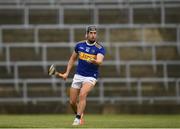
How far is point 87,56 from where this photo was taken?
16.5m

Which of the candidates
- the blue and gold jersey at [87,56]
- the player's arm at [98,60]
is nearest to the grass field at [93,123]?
the blue and gold jersey at [87,56]

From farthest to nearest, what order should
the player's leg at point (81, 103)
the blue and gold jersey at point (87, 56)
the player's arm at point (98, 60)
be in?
the blue and gold jersey at point (87, 56) → the player's arm at point (98, 60) → the player's leg at point (81, 103)

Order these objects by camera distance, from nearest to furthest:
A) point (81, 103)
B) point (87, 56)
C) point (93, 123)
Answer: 1. point (81, 103)
2. point (87, 56)
3. point (93, 123)

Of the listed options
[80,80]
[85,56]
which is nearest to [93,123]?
[80,80]

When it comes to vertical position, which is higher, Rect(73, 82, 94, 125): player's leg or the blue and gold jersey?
the blue and gold jersey

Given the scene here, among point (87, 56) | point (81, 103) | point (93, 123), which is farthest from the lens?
point (93, 123)

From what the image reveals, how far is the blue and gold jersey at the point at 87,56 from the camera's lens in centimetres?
1639

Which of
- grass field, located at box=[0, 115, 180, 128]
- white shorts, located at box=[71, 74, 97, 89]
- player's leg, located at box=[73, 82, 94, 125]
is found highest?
white shorts, located at box=[71, 74, 97, 89]

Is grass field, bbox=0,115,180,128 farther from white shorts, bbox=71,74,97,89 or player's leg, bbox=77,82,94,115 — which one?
white shorts, bbox=71,74,97,89

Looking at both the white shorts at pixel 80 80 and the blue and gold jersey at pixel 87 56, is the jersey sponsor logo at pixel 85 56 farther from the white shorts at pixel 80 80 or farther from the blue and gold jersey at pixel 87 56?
the white shorts at pixel 80 80

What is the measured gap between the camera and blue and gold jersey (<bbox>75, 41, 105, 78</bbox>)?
53.8 feet

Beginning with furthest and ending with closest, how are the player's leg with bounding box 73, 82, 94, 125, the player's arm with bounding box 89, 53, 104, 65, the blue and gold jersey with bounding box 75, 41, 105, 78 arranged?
the blue and gold jersey with bounding box 75, 41, 105, 78 → the player's arm with bounding box 89, 53, 104, 65 → the player's leg with bounding box 73, 82, 94, 125

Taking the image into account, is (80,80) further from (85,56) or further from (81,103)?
(81,103)

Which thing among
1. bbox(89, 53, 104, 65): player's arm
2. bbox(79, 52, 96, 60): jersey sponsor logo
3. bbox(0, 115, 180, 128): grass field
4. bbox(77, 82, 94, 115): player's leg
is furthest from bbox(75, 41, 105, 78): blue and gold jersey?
bbox(0, 115, 180, 128): grass field
